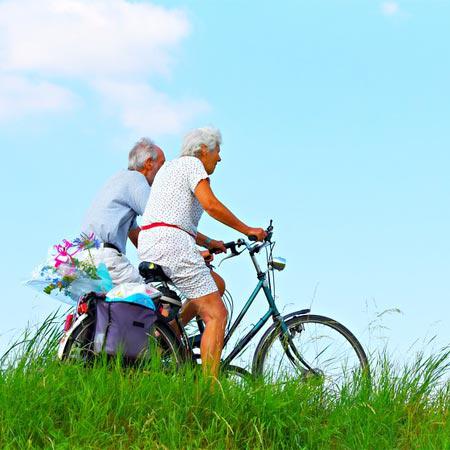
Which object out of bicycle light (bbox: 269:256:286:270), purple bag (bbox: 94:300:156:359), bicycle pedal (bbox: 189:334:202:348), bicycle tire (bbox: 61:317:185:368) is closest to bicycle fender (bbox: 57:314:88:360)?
bicycle tire (bbox: 61:317:185:368)

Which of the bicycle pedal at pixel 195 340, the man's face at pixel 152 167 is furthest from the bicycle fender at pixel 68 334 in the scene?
the man's face at pixel 152 167

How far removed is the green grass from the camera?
21.6ft

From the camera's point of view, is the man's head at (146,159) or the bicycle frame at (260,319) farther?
the man's head at (146,159)

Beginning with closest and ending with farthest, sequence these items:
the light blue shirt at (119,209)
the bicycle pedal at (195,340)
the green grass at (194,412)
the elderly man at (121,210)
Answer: the green grass at (194,412), the bicycle pedal at (195,340), the elderly man at (121,210), the light blue shirt at (119,209)

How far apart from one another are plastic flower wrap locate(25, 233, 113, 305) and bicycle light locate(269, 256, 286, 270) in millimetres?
1412

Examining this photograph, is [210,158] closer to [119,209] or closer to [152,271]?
[152,271]

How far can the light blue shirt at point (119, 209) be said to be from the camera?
8945 mm

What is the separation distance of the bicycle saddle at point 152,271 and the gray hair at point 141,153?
5.36 feet

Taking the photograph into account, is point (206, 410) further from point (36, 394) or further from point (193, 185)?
point (193, 185)

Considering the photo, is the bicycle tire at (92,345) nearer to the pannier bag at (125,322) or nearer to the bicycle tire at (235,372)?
the pannier bag at (125,322)

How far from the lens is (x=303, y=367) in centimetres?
830

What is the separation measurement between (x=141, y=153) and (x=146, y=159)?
0.08 meters

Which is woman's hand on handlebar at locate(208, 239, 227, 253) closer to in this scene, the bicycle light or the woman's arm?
the bicycle light

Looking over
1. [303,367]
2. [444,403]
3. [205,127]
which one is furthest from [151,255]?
[444,403]
